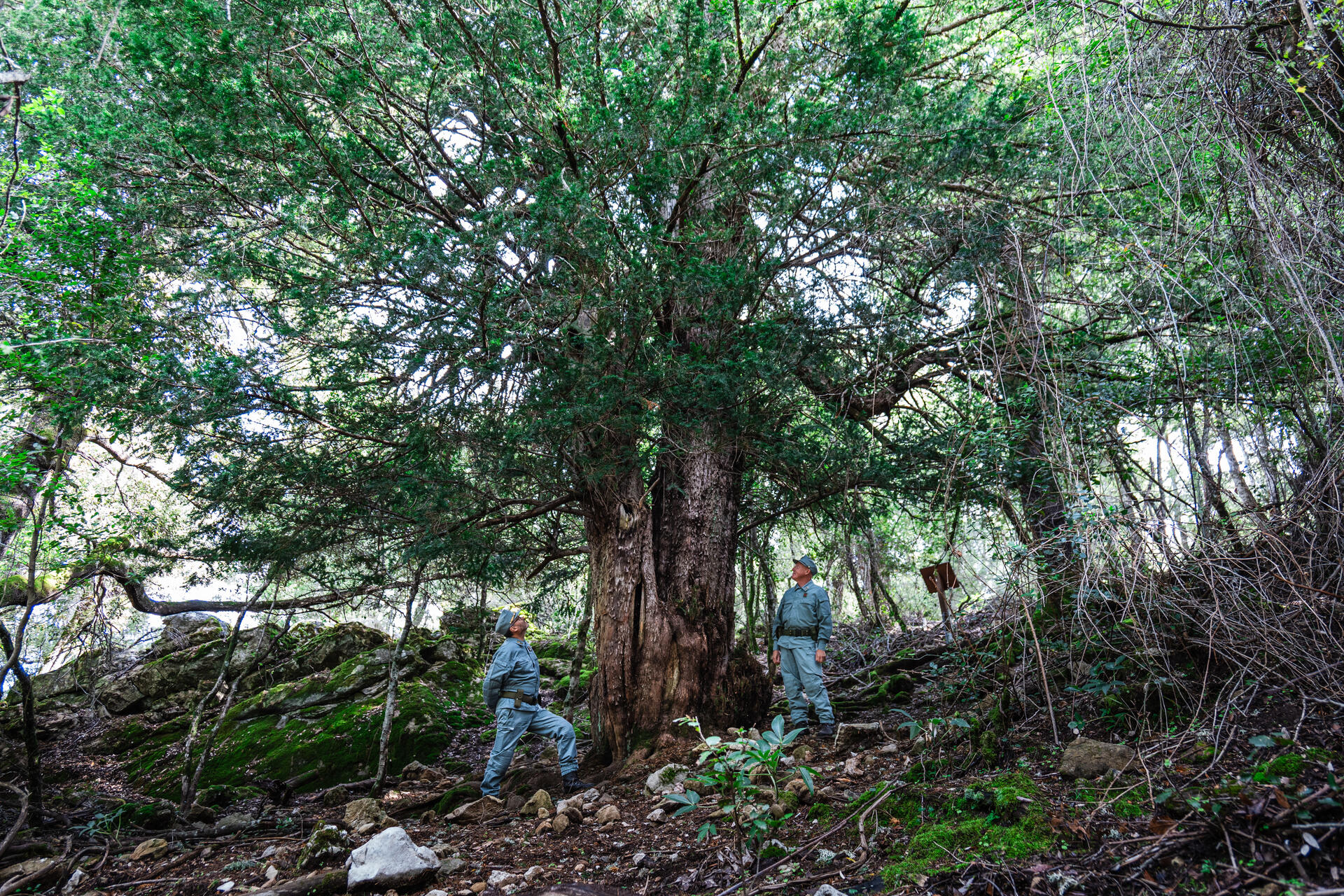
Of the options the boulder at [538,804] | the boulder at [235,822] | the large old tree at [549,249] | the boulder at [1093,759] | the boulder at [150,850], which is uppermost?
the large old tree at [549,249]

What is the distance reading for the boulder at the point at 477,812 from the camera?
17.3ft

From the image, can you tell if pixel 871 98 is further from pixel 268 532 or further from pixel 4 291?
pixel 4 291

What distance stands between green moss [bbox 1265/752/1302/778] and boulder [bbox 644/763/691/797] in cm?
339

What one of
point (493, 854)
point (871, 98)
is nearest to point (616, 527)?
point (493, 854)

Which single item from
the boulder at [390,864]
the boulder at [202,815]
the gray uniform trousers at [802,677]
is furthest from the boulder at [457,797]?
the gray uniform trousers at [802,677]

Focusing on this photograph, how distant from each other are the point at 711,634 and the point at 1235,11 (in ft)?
18.0

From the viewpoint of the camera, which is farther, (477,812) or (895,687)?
(895,687)

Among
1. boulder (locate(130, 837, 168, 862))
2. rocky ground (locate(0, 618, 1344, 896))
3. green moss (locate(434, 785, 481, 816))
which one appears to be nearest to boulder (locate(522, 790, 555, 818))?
rocky ground (locate(0, 618, 1344, 896))

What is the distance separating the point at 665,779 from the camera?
16.4ft

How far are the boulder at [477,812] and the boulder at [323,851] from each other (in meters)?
1.03

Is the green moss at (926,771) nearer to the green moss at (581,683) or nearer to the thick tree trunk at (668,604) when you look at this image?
the thick tree trunk at (668,604)

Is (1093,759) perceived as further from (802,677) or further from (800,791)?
(802,677)

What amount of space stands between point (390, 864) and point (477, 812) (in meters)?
1.67

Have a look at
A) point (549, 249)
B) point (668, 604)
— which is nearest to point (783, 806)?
point (668, 604)
